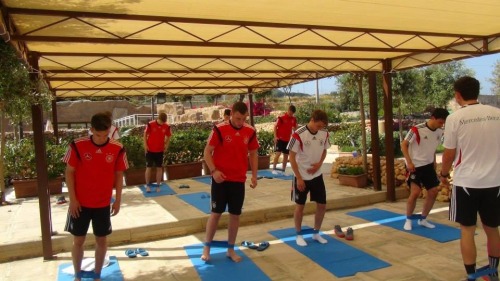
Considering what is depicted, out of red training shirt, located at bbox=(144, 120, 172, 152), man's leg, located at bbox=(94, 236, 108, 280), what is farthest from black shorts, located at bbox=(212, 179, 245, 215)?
red training shirt, located at bbox=(144, 120, 172, 152)

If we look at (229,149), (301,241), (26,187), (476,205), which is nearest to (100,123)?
(229,149)

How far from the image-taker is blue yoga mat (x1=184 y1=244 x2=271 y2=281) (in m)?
3.98

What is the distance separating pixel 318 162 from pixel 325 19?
180cm

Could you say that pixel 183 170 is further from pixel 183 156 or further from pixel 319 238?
pixel 319 238

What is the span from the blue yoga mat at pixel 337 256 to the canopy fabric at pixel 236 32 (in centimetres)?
266

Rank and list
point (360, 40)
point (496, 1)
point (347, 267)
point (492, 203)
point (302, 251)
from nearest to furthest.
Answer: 1. point (492, 203)
2. point (347, 267)
3. point (496, 1)
4. point (302, 251)
5. point (360, 40)

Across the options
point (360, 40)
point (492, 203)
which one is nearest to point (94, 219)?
point (492, 203)

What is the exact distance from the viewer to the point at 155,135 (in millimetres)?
8031

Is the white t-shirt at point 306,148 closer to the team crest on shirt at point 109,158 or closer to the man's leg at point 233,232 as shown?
the man's leg at point 233,232

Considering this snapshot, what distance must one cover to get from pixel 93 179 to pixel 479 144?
3269mm

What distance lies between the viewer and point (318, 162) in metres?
4.72

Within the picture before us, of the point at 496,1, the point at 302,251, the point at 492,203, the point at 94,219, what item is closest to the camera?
the point at 492,203

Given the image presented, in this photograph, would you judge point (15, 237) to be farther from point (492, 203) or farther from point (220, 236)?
point (492, 203)

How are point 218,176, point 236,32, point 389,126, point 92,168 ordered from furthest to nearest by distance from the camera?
point 389,126, point 236,32, point 218,176, point 92,168
